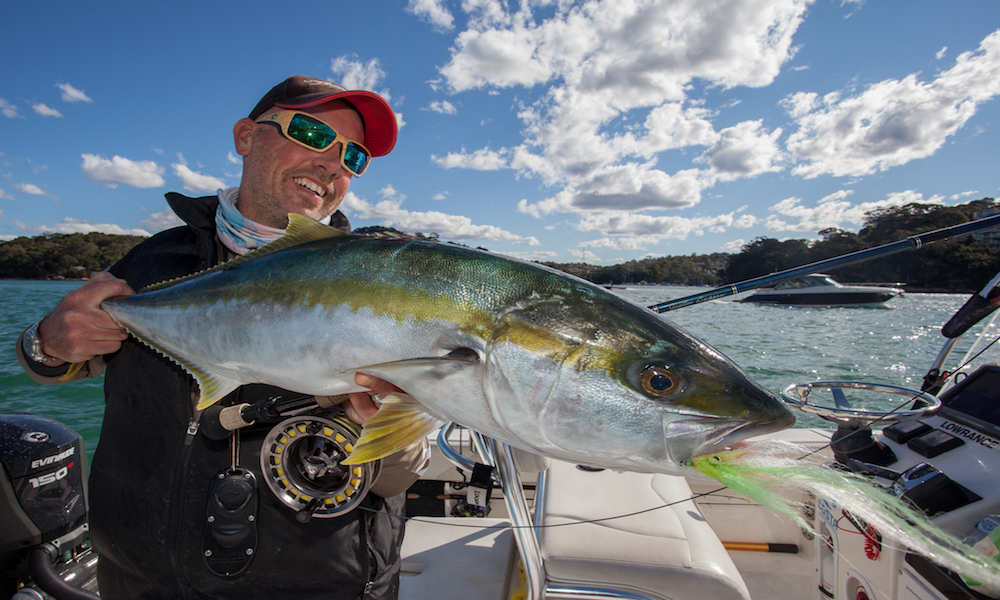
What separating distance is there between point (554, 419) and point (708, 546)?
1.68 m

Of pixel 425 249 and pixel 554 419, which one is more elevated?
pixel 425 249

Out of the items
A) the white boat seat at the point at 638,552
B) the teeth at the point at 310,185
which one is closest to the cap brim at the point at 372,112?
the teeth at the point at 310,185

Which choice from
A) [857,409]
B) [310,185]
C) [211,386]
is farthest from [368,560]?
[857,409]

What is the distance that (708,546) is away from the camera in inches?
88.0

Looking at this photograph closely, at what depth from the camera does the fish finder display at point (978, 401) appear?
7.78 ft

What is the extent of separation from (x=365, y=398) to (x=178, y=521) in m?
0.92

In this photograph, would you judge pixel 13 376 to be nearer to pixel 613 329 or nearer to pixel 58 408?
pixel 58 408

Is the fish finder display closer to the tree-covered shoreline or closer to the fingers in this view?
the fingers

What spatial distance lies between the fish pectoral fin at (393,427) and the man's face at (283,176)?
1.44 m

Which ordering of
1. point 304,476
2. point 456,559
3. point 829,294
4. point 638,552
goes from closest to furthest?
point 304,476, point 638,552, point 456,559, point 829,294

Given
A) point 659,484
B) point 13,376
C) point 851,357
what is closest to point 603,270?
point 851,357

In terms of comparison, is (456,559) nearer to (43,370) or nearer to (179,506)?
(179,506)

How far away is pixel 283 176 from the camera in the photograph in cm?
230

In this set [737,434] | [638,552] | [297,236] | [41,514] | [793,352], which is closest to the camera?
[737,434]
